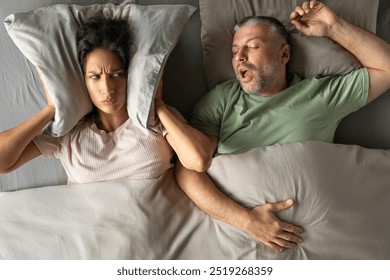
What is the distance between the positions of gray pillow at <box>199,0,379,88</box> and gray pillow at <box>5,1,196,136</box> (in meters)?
0.16

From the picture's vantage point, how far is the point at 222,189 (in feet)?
4.44

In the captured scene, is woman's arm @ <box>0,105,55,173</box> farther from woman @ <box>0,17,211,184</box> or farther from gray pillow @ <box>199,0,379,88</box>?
gray pillow @ <box>199,0,379,88</box>

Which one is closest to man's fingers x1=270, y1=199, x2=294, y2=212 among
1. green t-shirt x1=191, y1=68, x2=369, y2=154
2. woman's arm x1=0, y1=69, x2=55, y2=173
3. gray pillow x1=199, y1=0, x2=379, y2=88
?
green t-shirt x1=191, y1=68, x2=369, y2=154

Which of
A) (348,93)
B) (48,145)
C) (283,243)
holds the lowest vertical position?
(283,243)

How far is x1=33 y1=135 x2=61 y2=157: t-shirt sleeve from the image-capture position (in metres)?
1.33

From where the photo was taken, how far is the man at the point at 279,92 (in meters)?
1.40

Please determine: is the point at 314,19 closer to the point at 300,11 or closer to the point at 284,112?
the point at 300,11

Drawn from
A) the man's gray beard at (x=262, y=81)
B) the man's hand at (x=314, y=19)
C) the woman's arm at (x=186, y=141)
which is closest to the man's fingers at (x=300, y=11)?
the man's hand at (x=314, y=19)

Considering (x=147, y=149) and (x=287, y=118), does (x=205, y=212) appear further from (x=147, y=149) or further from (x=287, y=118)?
(x=287, y=118)

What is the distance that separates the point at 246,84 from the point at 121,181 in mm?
489

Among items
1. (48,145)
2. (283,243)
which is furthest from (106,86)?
(283,243)

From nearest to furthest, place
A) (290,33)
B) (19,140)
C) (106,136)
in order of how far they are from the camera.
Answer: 1. (19,140)
2. (106,136)
3. (290,33)

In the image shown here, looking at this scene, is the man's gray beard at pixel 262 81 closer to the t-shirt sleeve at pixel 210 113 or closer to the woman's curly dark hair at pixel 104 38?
the t-shirt sleeve at pixel 210 113

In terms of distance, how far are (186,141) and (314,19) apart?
0.58 m
